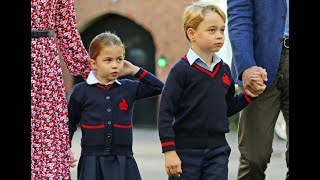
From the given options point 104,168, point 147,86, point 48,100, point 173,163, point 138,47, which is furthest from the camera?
point 138,47

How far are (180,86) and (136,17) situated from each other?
15.5 meters

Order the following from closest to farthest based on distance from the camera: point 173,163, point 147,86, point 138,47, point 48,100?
point 173,163 → point 48,100 → point 147,86 → point 138,47

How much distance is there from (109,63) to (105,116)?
30cm

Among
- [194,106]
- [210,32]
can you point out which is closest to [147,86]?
[194,106]

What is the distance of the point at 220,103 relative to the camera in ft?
16.2

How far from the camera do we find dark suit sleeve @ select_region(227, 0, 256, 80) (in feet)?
16.7

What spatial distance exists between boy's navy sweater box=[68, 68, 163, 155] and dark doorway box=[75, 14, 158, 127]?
1525 centimetres

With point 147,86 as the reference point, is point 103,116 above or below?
below

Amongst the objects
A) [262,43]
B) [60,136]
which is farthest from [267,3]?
[60,136]

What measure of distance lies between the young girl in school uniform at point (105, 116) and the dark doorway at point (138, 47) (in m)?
15.3

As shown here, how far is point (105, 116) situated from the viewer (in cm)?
507

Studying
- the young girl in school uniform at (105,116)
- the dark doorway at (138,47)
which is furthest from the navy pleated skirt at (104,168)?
the dark doorway at (138,47)

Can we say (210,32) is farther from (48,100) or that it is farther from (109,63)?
(48,100)

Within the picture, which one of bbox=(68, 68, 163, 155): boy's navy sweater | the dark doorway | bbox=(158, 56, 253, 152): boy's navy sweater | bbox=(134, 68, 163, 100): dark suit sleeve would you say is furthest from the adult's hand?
the dark doorway
